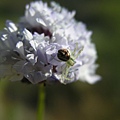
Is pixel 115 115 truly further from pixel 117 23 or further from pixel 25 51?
pixel 25 51

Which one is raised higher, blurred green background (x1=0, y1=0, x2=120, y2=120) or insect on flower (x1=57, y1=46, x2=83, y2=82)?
blurred green background (x1=0, y1=0, x2=120, y2=120)

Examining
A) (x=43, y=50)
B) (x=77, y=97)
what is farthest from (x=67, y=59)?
(x=77, y=97)

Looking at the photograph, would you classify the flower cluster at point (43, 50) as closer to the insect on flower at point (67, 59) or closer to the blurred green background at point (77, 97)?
the insect on flower at point (67, 59)

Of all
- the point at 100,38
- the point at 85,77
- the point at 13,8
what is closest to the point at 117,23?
the point at 100,38

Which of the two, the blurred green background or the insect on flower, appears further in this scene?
the blurred green background

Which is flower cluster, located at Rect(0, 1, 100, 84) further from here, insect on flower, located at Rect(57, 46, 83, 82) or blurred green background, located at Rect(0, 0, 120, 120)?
blurred green background, located at Rect(0, 0, 120, 120)

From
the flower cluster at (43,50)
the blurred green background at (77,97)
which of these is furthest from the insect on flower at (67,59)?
the blurred green background at (77,97)

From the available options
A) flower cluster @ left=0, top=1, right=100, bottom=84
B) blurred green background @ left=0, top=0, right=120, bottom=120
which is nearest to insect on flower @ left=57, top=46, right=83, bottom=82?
flower cluster @ left=0, top=1, right=100, bottom=84

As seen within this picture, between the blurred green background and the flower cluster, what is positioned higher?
the blurred green background
